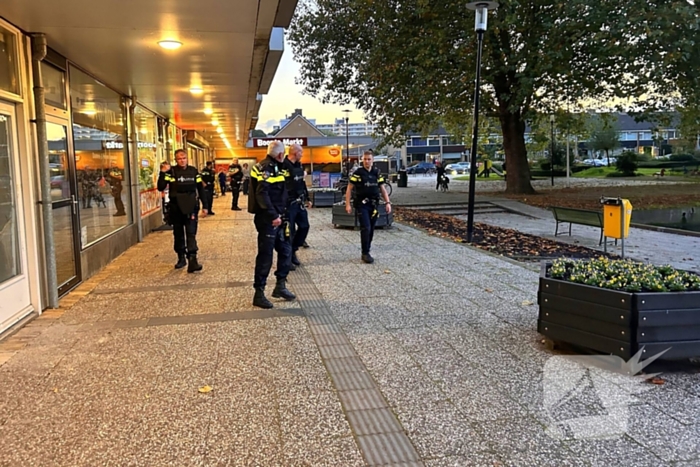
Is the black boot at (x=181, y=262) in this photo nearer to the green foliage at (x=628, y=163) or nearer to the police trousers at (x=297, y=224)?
the police trousers at (x=297, y=224)

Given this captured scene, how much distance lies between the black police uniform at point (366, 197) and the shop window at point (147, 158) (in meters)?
5.87

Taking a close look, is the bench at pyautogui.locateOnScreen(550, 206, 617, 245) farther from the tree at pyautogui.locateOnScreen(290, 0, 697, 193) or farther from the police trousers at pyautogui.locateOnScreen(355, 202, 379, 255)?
the tree at pyautogui.locateOnScreen(290, 0, 697, 193)

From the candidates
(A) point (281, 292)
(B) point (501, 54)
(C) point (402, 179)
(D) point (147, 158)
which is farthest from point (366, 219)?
(C) point (402, 179)

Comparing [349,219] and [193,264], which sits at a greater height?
[349,219]

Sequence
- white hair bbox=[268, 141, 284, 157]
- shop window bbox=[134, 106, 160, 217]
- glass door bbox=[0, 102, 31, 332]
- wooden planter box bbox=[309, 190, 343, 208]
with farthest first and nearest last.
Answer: wooden planter box bbox=[309, 190, 343, 208]
shop window bbox=[134, 106, 160, 217]
white hair bbox=[268, 141, 284, 157]
glass door bbox=[0, 102, 31, 332]

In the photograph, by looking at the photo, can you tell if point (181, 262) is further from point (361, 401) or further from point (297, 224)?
point (361, 401)

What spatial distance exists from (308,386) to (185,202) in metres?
5.11

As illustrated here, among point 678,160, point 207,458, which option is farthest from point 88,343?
point 678,160

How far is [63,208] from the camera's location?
7203mm

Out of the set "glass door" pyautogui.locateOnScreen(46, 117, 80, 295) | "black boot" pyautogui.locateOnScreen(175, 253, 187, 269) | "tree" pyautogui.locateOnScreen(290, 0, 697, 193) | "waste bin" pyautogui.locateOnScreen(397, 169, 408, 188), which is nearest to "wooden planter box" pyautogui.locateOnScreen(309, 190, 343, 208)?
"tree" pyautogui.locateOnScreen(290, 0, 697, 193)

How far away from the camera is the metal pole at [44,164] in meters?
6.31

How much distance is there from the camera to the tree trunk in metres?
24.8

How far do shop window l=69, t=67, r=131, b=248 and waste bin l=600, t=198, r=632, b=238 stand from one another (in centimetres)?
845

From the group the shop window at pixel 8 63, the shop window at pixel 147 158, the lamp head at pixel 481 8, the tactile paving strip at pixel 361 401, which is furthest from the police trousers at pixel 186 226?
the lamp head at pixel 481 8
